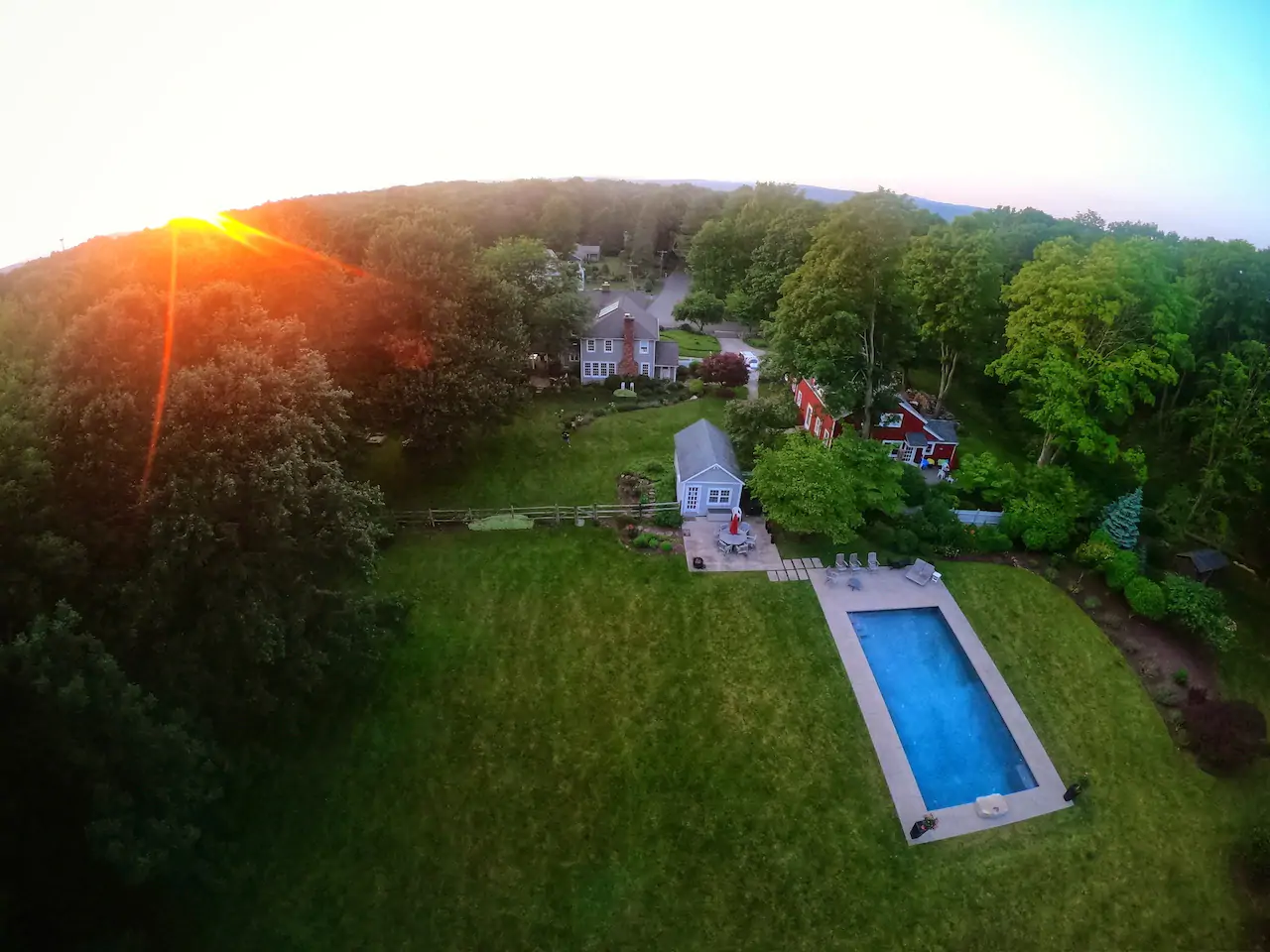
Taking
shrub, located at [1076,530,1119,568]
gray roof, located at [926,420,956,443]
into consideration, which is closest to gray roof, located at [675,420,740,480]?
gray roof, located at [926,420,956,443]

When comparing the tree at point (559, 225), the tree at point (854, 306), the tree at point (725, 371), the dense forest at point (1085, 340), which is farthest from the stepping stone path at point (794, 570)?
the tree at point (559, 225)

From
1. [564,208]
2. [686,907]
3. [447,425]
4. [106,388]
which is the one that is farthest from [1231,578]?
[564,208]

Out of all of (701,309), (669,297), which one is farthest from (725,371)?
(669,297)

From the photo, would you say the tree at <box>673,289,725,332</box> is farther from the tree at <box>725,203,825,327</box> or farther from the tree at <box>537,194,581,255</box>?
the tree at <box>537,194,581,255</box>

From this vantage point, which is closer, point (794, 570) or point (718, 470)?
point (794, 570)

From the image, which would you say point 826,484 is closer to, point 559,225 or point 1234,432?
point 1234,432

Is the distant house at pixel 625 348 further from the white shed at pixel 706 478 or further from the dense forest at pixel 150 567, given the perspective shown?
the dense forest at pixel 150 567
